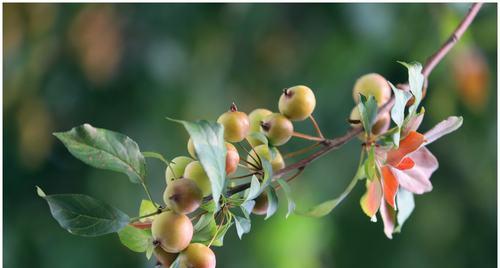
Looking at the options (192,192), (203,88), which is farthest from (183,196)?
(203,88)

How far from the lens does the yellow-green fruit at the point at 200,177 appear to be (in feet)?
1.61

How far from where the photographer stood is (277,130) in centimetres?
57

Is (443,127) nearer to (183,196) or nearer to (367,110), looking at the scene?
(367,110)

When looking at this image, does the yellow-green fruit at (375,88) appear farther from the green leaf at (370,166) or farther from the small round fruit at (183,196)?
the small round fruit at (183,196)

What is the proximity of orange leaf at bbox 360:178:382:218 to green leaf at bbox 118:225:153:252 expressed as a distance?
167 mm

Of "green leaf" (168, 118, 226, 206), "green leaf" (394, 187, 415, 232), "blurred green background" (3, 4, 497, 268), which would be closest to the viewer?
"green leaf" (168, 118, 226, 206)

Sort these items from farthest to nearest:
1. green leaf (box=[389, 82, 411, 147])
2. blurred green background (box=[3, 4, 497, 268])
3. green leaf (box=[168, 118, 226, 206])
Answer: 1. blurred green background (box=[3, 4, 497, 268])
2. green leaf (box=[389, 82, 411, 147])
3. green leaf (box=[168, 118, 226, 206])

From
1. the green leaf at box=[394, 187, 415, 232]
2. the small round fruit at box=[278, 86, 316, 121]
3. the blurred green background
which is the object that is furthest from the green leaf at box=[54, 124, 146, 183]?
the blurred green background

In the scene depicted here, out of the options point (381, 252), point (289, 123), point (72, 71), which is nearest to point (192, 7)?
point (72, 71)

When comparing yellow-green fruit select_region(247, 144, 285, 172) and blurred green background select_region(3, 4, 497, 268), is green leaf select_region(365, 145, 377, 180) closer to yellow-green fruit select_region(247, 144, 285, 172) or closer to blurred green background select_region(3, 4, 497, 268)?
yellow-green fruit select_region(247, 144, 285, 172)

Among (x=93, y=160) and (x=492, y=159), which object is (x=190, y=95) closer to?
(x=492, y=159)

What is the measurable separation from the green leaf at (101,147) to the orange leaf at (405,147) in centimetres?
19

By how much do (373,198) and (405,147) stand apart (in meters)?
→ 0.05

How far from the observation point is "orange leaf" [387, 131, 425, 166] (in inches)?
22.2
